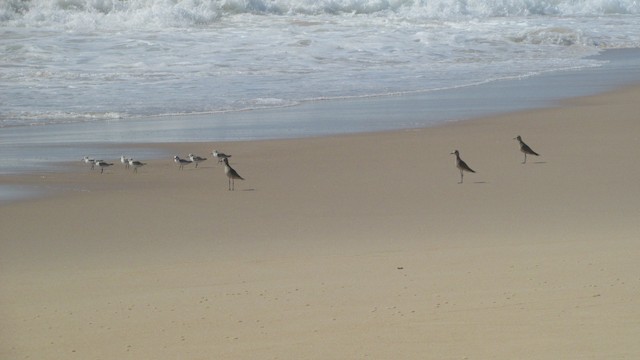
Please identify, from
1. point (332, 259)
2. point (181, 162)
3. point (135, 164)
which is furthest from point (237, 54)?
point (332, 259)

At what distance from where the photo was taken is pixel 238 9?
3803cm

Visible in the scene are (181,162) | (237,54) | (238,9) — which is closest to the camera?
(181,162)

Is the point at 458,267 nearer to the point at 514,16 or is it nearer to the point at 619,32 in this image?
the point at 619,32

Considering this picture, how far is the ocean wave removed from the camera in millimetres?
33344

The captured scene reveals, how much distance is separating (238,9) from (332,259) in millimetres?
32847

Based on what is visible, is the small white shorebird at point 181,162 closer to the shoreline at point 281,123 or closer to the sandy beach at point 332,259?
the sandy beach at point 332,259

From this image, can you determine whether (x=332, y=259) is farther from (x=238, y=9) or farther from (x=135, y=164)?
(x=238, y=9)

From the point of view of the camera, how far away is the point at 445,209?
7.56 metres

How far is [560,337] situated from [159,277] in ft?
7.19

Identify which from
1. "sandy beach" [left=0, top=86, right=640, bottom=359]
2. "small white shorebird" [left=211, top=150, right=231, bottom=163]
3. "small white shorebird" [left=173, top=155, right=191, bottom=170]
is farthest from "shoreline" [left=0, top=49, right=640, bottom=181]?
"sandy beach" [left=0, top=86, right=640, bottom=359]

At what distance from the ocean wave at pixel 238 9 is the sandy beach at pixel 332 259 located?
23.2 m

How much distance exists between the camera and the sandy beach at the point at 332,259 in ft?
14.5

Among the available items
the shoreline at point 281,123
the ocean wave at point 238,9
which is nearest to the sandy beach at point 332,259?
the shoreline at point 281,123

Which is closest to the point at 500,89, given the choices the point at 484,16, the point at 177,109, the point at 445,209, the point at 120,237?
the point at 177,109
